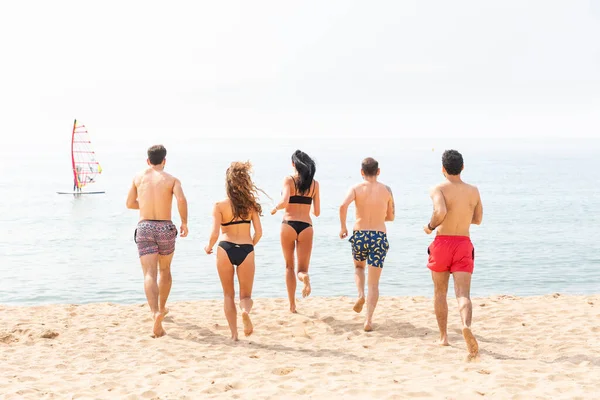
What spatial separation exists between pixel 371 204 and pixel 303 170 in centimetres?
101

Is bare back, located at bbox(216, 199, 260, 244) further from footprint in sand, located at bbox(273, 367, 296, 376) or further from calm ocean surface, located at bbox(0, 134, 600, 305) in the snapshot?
calm ocean surface, located at bbox(0, 134, 600, 305)

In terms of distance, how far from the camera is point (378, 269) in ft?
26.7

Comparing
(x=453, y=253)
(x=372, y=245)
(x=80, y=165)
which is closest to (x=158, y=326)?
(x=372, y=245)

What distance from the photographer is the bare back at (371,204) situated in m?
8.09

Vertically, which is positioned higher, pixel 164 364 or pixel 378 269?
pixel 378 269

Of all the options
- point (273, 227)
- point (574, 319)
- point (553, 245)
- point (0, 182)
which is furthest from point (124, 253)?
point (0, 182)

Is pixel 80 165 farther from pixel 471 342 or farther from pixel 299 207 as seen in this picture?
pixel 471 342

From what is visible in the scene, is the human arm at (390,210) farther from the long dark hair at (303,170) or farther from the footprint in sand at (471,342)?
the footprint in sand at (471,342)

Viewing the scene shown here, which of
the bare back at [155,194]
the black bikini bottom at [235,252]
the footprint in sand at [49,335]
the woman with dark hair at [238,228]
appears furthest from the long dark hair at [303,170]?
the footprint in sand at [49,335]

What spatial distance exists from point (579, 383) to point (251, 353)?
3.39 metres

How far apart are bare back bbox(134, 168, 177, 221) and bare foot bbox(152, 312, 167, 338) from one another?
1193 mm

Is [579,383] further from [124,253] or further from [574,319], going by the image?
[124,253]

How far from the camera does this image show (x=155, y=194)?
7996mm

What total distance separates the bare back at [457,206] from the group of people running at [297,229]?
1cm
